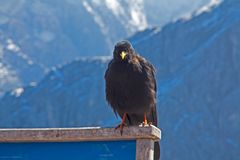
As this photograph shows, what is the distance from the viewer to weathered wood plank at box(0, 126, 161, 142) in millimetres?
7379

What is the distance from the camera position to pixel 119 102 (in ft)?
35.9

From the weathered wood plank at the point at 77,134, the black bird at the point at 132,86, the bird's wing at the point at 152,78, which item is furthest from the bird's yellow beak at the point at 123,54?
the weathered wood plank at the point at 77,134

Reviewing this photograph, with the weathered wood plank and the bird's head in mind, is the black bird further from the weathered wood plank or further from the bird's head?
the weathered wood plank

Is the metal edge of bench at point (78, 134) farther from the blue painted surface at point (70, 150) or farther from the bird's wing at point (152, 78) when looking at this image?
the bird's wing at point (152, 78)

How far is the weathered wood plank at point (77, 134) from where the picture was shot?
738 cm

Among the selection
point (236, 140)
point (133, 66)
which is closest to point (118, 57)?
point (133, 66)

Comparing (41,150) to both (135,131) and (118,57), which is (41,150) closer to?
(135,131)

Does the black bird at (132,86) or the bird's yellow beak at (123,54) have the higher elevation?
the bird's yellow beak at (123,54)

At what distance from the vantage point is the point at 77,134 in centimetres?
743

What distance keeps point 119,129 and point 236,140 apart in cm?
18869

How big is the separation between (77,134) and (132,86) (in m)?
3.30

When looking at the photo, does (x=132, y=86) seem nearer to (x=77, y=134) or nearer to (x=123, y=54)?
(x=123, y=54)

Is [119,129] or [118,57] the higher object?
[118,57]

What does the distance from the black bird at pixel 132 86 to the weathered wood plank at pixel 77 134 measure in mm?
3070
